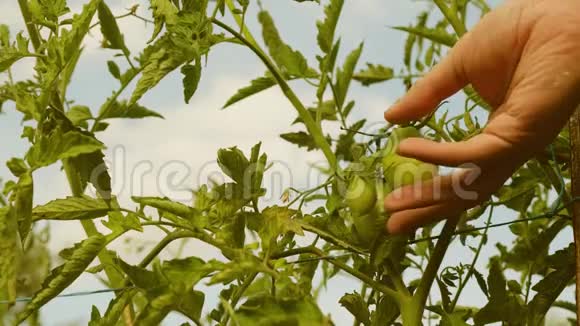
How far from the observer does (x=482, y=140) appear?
0.90 meters

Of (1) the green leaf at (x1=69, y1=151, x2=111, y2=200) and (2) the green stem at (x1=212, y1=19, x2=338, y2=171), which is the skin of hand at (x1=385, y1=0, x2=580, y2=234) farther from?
(1) the green leaf at (x1=69, y1=151, x2=111, y2=200)

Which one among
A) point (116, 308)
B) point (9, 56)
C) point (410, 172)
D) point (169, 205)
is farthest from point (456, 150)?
point (9, 56)

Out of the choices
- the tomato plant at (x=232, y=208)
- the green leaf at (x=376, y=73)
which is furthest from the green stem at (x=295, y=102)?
the green leaf at (x=376, y=73)

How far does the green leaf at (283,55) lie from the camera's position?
1110mm

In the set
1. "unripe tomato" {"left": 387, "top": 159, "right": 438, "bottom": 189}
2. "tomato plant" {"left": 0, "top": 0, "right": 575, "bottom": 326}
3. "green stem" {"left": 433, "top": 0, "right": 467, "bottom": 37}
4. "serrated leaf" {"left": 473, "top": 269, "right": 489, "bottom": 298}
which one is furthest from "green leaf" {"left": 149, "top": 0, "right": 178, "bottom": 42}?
"serrated leaf" {"left": 473, "top": 269, "right": 489, "bottom": 298}

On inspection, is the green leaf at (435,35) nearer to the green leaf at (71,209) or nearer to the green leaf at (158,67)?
the green leaf at (158,67)

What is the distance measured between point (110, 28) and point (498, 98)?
1.63 feet

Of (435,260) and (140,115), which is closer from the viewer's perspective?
(435,260)

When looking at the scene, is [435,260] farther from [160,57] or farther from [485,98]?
[160,57]

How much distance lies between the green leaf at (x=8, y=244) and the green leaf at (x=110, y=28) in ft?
1.03

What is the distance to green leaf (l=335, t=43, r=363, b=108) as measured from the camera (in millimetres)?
1129

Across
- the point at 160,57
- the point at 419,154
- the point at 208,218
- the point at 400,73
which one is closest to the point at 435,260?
the point at 419,154

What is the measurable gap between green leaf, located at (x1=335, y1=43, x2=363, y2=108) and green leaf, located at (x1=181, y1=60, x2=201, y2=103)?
29cm

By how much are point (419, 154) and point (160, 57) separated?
0.31m
